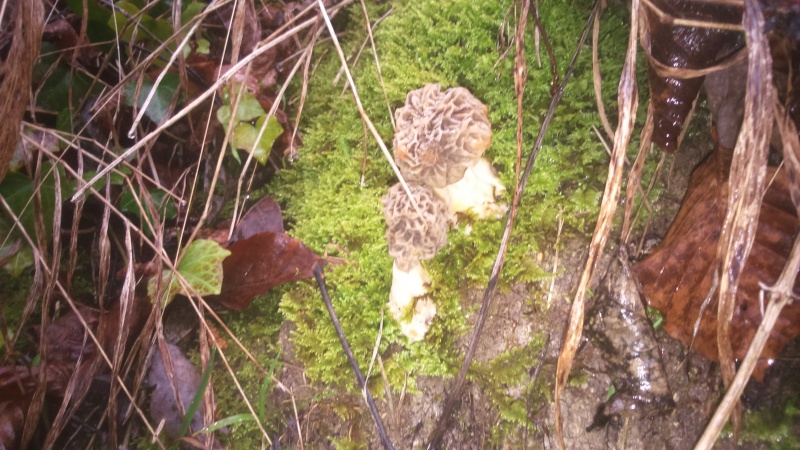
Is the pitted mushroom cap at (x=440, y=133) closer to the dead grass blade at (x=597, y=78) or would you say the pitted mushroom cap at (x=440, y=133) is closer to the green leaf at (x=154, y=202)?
the dead grass blade at (x=597, y=78)

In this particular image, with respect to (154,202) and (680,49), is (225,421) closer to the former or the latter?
(154,202)

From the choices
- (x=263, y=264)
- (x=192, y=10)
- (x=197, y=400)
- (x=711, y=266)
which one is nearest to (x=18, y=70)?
(x=192, y=10)

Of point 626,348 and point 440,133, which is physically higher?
point 440,133

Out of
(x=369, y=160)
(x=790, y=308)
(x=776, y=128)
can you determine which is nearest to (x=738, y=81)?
(x=776, y=128)

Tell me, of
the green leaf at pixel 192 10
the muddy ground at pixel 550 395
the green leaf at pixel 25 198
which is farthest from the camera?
the green leaf at pixel 192 10

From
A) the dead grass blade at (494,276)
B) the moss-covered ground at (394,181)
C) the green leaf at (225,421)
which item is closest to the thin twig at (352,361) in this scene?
the moss-covered ground at (394,181)

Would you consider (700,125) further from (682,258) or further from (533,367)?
(533,367)

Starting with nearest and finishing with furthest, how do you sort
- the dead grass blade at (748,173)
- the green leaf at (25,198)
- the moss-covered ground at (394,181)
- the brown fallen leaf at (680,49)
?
1. the dead grass blade at (748,173)
2. the brown fallen leaf at (680,49)
3. the moss-covered ground at (394,181)
4. the green leaf at (25,198)

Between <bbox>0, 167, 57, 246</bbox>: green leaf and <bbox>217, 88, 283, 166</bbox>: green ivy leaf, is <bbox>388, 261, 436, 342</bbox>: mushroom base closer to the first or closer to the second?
<bbox>217, 88, 283, 166</bbox>: green ivy leaf
